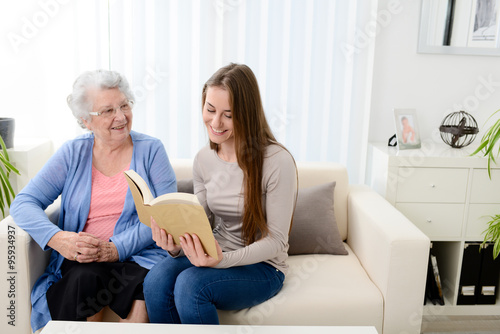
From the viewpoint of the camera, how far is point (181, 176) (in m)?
2.32

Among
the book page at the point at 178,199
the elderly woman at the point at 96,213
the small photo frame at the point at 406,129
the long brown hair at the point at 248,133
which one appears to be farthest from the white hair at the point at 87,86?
the small photo frame at the point at 406,129

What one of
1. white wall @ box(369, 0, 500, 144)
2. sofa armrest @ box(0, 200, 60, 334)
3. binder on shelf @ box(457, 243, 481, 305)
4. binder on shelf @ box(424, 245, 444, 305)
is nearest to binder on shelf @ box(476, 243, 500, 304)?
binder on shelf @ box(457, 243, 481, 305)

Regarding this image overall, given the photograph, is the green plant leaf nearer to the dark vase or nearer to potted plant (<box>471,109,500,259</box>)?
potted plant (<box>471,109,500,259</box>)

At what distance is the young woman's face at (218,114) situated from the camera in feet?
5.40

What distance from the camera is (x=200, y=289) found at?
1.58 meters

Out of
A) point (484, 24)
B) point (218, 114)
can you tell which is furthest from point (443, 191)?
point (218, 114)

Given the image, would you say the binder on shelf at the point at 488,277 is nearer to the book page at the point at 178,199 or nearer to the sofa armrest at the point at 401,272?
the sofa armrest at the point at 401,272

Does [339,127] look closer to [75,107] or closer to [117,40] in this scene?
[117,40]

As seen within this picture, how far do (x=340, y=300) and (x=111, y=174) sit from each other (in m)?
0.98

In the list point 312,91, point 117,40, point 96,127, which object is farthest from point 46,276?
point 312,91

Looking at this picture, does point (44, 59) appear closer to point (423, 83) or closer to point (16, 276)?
point (16, 276)

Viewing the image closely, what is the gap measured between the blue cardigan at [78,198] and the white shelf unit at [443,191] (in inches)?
44.2

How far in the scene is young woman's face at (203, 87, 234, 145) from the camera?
64.8 inches

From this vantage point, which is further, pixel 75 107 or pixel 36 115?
pixel 36 115
